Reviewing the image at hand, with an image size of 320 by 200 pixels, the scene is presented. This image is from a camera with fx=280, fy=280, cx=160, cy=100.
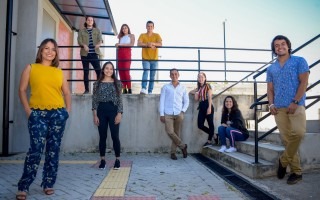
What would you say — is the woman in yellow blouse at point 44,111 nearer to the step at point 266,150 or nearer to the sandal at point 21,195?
the sandal at point 21,195

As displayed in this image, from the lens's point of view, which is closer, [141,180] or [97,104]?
[141,180]

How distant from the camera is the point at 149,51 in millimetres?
7602

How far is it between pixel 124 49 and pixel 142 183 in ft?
14.5

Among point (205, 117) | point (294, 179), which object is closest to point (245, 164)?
point (294, 179)

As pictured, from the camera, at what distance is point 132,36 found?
24.7 feet

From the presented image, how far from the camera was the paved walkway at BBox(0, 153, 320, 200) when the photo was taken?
11.7 feet

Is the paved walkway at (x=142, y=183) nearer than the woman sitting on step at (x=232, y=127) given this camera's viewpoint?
Yes

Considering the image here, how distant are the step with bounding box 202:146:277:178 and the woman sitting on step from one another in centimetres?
A: 24

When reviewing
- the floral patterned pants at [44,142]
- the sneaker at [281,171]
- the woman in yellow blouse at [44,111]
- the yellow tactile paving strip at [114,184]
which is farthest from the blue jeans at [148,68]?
the sneaker at [281,171]

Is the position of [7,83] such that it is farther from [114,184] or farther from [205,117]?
[205,117]

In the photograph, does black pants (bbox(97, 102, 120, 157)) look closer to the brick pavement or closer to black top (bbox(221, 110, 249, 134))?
the brick pavement

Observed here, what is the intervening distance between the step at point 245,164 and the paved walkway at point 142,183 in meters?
0.13

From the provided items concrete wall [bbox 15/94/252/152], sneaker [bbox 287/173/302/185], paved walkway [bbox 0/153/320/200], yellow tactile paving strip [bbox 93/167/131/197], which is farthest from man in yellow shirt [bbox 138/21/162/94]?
sneaker [bbox 287/173/302/185]

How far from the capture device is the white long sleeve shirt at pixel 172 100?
645cm
